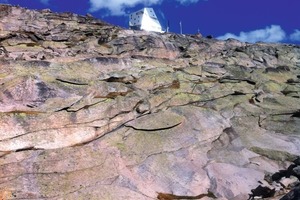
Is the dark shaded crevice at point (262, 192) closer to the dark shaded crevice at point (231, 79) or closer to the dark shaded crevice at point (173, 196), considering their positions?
the dark shaded crevice at point (173, 196)

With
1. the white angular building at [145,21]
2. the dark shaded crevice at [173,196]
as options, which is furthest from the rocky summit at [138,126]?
the white angular building at [145,21]

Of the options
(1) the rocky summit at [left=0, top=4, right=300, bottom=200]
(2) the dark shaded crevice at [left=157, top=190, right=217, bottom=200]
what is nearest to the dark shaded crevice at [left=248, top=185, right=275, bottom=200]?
(1) the rocky summit at [left=0, top=4, right=300, bottom=200]

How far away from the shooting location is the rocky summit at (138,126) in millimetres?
24922

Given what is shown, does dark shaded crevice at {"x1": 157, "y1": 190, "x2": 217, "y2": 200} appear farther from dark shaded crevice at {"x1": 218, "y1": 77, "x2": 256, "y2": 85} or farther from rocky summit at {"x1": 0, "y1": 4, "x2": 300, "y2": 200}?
dark shaded crevice at {"x1": 218, "y1": 77, "x2": 256, "y2": 85}

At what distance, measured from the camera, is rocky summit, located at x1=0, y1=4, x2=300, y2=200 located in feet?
81.8

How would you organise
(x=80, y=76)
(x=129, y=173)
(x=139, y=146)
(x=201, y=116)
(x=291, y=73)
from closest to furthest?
(x=129, y=173) → (x=139, y=146) → (x=201, y=116) → (x=80, y=76) → (x=291, y=73)

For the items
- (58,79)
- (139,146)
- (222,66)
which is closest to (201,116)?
(139,146)

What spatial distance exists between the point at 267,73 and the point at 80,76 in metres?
26.8

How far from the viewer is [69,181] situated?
23984 millimetres

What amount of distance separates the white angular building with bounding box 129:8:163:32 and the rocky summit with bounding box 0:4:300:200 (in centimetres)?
5455

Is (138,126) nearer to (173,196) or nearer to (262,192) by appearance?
(173,196)

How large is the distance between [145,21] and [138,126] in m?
76.8

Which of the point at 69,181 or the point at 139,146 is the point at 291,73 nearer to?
the point at 139,146

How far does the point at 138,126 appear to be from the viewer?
30500 mm
